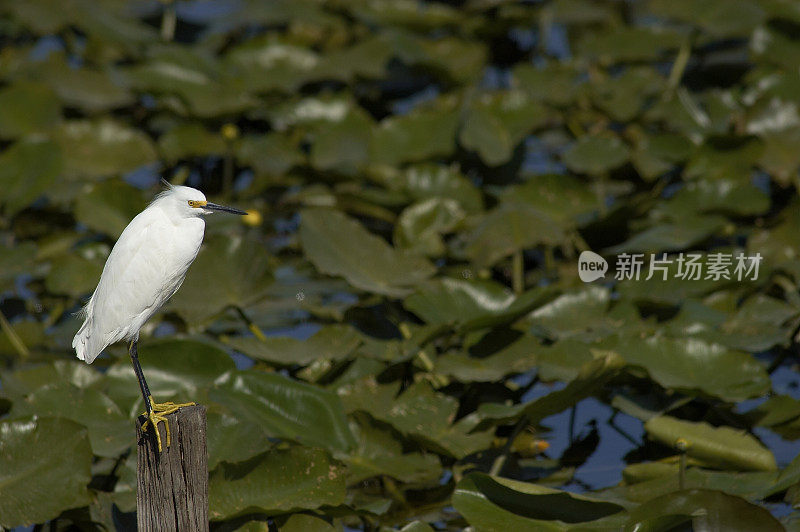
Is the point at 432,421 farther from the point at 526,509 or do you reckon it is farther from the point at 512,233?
the point at 512,233

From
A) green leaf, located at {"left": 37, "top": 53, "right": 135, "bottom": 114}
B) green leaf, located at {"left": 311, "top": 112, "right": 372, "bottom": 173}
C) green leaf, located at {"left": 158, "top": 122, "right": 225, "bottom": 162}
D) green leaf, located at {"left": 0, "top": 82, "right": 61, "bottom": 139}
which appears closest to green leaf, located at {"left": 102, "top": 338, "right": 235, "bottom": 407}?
green leaf, located at {"left": 311, "top": 112, "right": 372, "bottom": 173}

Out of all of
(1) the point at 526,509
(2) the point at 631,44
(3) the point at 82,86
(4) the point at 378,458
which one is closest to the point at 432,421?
(4) the point at 378,458

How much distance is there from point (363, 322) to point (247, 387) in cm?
74

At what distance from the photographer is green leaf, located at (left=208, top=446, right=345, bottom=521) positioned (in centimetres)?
263

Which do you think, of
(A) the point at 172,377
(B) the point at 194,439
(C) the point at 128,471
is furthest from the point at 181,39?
(B) the point at 194,439

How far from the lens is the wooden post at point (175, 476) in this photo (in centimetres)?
222

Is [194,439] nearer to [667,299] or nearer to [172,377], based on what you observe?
[172,377]

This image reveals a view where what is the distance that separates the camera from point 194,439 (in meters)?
2.25

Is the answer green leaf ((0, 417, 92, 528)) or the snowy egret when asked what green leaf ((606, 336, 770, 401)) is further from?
green leaf ((0, 417, 92, 528))

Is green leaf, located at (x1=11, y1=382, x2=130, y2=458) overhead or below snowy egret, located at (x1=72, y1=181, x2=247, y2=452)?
below

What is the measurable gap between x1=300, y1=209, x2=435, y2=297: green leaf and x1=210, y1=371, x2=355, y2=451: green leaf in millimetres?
634

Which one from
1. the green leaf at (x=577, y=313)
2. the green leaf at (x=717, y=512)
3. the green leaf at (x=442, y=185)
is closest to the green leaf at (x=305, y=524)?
the green leaf at (x=717, y=512)

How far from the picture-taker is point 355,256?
362 cm

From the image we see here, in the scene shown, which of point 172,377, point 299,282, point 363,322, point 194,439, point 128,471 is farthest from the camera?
point 299,282
